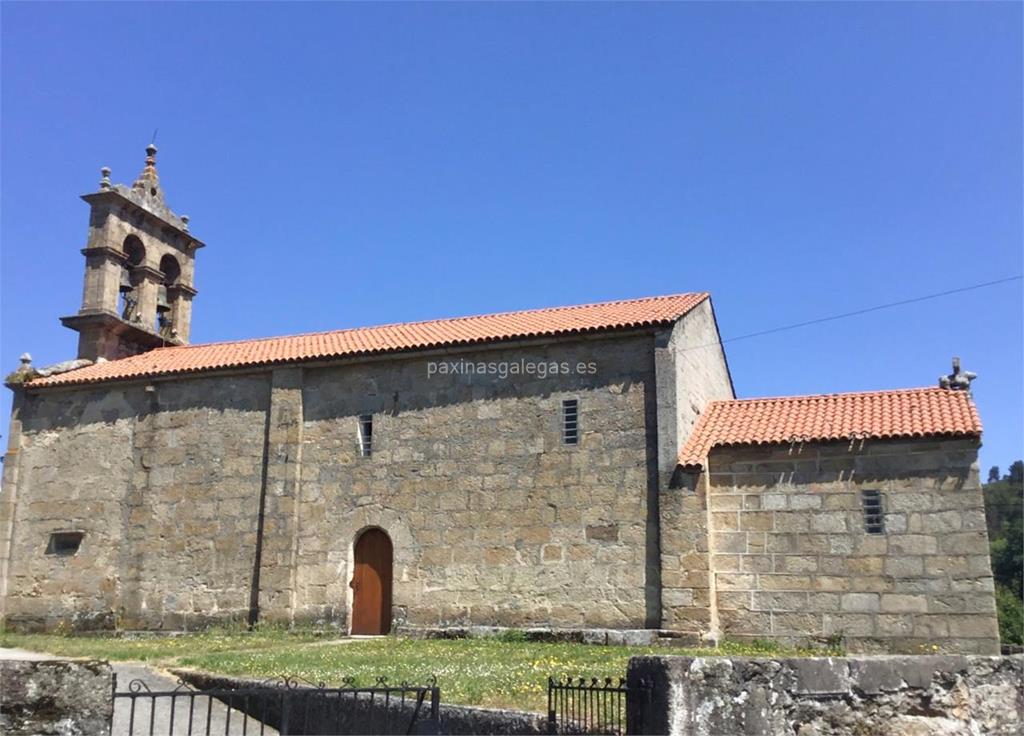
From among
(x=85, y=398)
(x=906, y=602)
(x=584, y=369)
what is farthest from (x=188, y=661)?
(x=906, y=602)

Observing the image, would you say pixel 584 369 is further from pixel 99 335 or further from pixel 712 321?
pixel 99 335

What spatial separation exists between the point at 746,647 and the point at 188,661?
26.3ft

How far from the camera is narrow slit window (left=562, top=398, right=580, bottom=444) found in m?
16.0

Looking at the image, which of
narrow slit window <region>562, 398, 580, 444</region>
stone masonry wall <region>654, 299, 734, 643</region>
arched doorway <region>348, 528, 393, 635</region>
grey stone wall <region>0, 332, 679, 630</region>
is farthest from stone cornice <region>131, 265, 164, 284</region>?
stone masonry wall <region>654, 299, 734, 643</region>

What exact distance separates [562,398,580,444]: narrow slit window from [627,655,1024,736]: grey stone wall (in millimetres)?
10716

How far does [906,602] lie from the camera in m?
13.9

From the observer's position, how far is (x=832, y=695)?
513cm

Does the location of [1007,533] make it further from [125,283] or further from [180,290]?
[125,283]

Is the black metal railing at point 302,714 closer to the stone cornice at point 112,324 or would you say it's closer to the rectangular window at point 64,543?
the rectangular window at point 64,543

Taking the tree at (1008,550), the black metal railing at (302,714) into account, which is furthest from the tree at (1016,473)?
the black metal railing at (302,714)

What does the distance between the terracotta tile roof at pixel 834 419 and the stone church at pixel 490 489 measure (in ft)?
0.19

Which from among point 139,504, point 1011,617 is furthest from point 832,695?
point 1011,617

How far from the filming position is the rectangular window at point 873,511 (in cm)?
1427

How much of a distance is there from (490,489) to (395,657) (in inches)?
174
